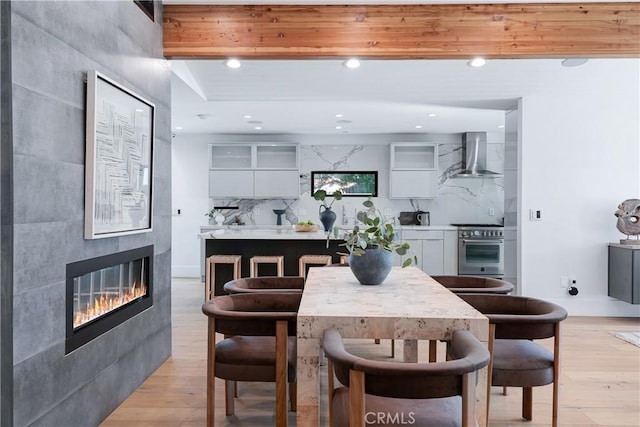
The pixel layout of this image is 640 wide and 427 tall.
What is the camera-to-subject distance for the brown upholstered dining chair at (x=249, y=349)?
1.97 metres

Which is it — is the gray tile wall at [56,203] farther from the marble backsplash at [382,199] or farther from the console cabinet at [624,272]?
the marble backsplash at [382,199]

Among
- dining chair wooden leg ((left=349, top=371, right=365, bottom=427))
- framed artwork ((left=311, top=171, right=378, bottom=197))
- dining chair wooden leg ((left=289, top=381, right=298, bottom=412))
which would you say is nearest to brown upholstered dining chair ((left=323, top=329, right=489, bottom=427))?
dining chair wooden leg ((left=349, top=371, right=365, bottom=427))

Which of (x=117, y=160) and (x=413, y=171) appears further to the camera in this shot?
(x=413, y=171)

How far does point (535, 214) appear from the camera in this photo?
4879 millimetres

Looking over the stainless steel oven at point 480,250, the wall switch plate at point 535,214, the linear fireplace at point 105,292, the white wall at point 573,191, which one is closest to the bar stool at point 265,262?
the linear fireplace at point 105,292

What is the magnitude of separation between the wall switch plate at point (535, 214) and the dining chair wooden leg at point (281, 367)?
12.5 feet

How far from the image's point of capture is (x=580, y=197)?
4.87m

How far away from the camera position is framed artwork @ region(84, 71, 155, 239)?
2.22m

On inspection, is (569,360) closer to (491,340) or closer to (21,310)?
(491,340)

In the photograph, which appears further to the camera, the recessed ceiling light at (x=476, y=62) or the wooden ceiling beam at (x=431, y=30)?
the recessed ceiling light at (x=476, y=62)

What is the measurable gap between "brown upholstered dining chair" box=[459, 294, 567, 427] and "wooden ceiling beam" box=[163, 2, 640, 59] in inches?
74.8

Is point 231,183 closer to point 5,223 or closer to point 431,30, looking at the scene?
point 431,30

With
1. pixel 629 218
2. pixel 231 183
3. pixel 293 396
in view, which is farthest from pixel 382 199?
pixel 293 396

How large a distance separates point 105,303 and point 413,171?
18.5 ft
